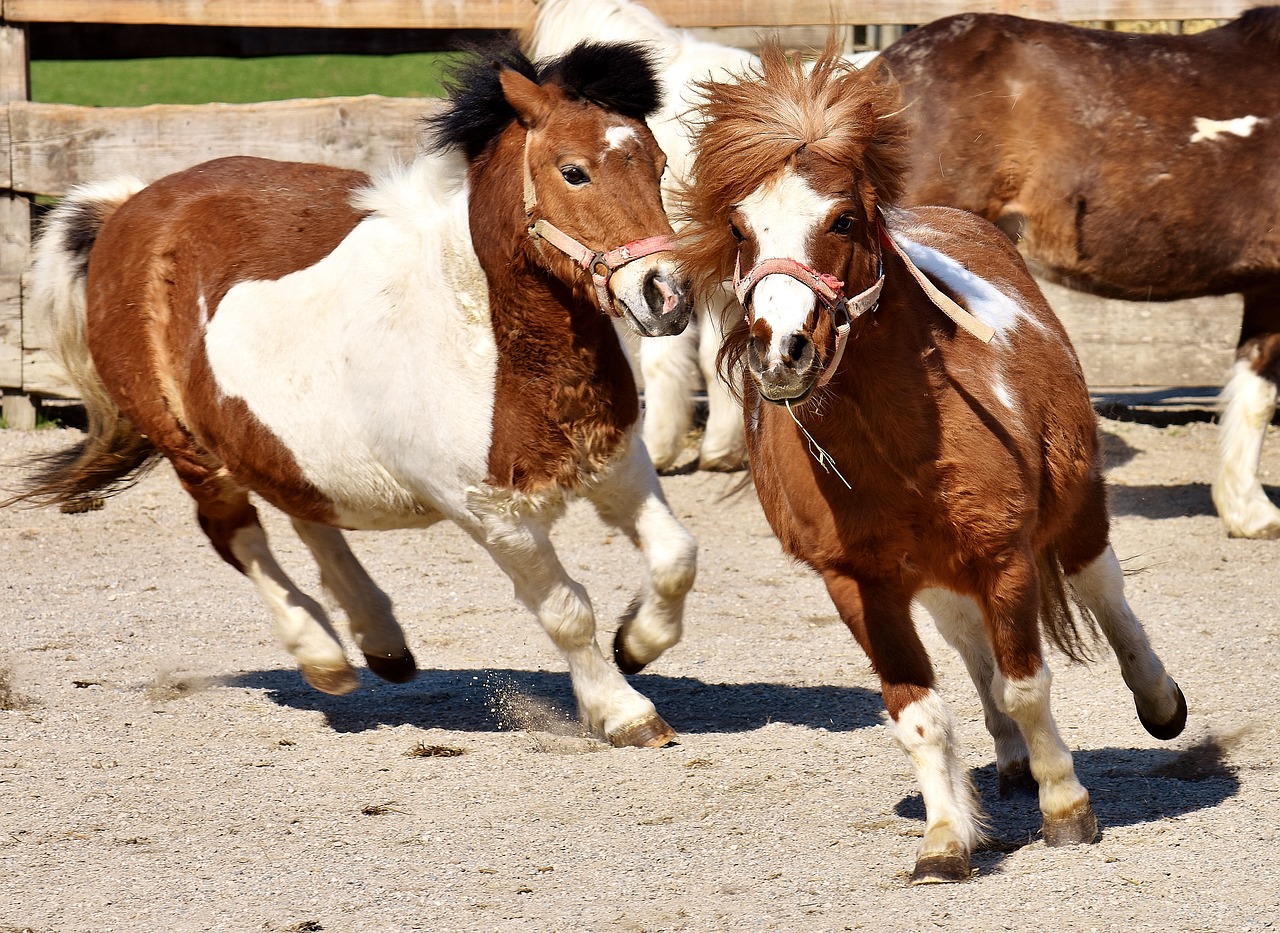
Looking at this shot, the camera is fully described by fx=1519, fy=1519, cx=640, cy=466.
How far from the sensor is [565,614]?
14.3 ft

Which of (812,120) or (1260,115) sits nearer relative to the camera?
(812,120)

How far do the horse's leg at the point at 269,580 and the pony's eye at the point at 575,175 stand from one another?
1.69 metres

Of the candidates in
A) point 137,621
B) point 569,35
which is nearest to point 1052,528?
point 137,621

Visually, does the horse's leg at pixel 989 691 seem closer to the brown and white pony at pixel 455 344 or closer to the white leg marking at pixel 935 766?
the white leg marking at pixel 935 766

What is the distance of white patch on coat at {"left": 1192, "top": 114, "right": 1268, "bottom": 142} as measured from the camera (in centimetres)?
680

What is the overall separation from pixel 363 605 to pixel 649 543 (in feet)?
3.79

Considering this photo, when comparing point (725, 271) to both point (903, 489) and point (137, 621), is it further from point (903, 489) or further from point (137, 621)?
point (137, 621)

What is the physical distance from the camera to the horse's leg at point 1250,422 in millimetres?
6738

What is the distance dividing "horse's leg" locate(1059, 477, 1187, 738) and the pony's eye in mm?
1576

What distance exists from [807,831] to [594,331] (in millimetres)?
1504

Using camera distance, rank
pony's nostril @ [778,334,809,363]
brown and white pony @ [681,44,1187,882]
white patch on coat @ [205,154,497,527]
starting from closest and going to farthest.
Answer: pony's nostril @ [778,334,809,363]
brown and white pony @ [681,44,1187,882]
white patch on coat @ [205,154,497,527]

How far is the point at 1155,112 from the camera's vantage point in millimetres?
6832

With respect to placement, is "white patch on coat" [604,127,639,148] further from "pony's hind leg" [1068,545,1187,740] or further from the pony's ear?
"pony's hind leg" [1068,545,1187,740]

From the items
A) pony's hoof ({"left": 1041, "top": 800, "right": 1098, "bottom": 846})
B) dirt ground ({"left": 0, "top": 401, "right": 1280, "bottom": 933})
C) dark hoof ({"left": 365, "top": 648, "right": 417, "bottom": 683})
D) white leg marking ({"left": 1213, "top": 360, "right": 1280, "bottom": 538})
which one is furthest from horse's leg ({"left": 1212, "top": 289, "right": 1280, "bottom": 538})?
dark hoof ({"left": 365, "top": 648, "right": 417, "bottom": 683})
